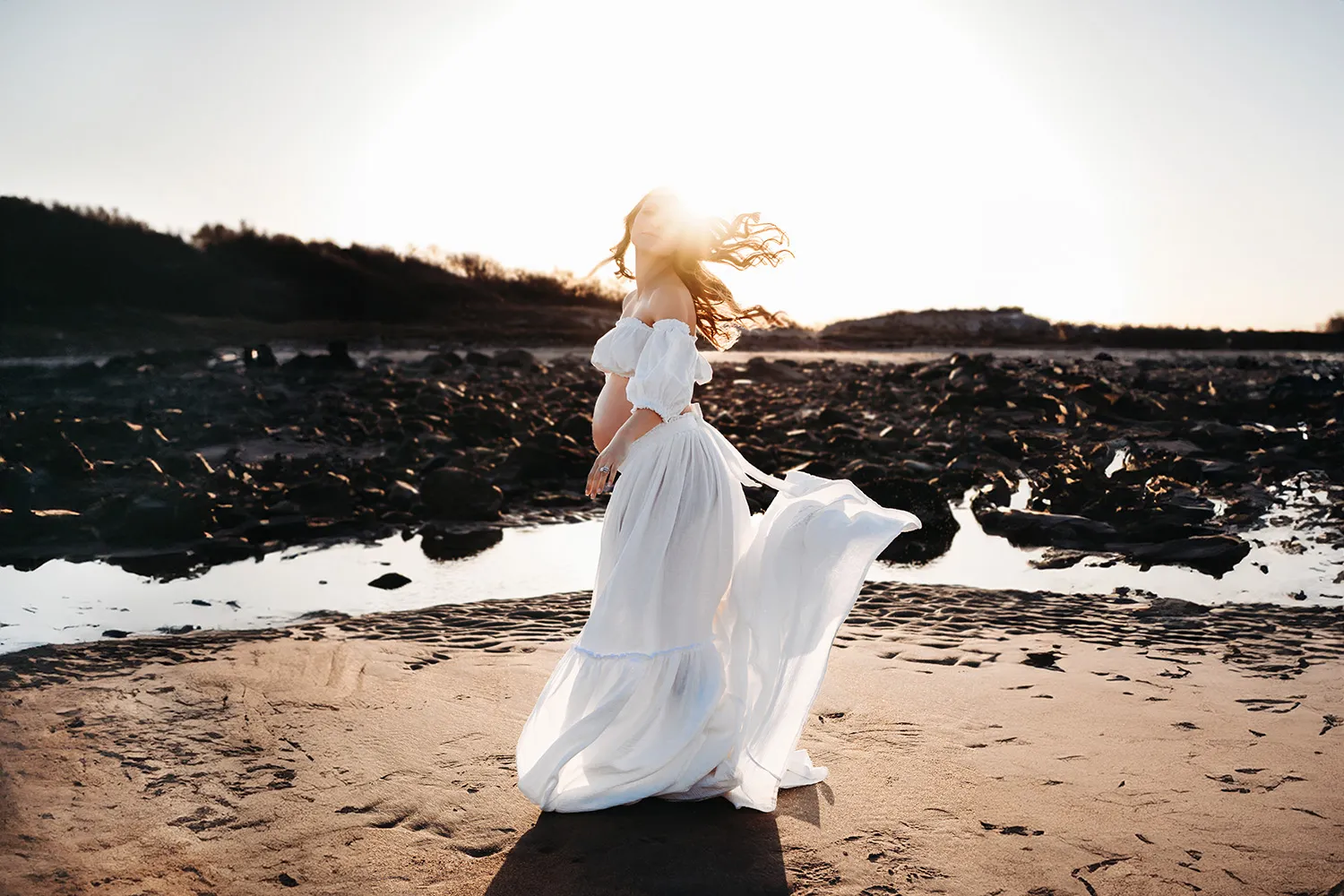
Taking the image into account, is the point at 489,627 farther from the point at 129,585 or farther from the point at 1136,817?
the point at 1136,817

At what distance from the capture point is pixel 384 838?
134 inches

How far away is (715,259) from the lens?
159 inches

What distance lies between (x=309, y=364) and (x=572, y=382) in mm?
6456

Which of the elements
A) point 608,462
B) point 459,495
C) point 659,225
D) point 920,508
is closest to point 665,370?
point 608,462

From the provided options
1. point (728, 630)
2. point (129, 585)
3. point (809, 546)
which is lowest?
point (129, 585)

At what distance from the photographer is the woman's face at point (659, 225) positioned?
3836 millimetres

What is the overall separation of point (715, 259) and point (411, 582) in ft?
14.1

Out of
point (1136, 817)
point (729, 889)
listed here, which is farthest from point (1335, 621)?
point (729, 889)

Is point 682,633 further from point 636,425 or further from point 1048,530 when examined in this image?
point 1048,530

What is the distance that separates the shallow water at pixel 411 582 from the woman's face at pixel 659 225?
361 cm

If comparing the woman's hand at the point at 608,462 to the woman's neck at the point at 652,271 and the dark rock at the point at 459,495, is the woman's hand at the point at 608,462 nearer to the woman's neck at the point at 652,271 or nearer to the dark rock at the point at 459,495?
the woman's neck at the point at 652,271

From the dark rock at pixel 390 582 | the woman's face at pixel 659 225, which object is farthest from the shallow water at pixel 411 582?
the woman's face at pixel 659 225

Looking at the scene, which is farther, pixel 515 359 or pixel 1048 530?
pixel 515 359

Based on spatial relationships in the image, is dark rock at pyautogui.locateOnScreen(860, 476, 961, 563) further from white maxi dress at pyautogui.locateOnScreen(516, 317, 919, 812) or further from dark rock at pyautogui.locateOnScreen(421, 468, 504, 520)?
white maxi dress at pyautogui.locateOnScreen(516, 317, 919, 812)
